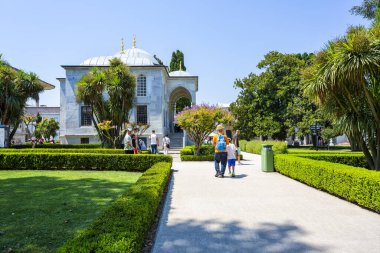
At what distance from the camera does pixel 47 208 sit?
644 centimetres

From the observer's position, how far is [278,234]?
4.95 m

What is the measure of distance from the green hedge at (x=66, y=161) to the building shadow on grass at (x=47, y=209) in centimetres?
360

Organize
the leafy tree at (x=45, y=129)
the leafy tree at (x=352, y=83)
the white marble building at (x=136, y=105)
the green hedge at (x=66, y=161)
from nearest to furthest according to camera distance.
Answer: the leafy tree at (x=352, y=83), the green hedge at (x=66, y=161), the white marble building at (x=136, y=105), the leafy tree at (x=45, y=129)

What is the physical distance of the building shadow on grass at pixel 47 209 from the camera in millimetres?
4562

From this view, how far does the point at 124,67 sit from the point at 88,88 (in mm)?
3285

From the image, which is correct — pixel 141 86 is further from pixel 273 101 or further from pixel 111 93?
pixel 273 101

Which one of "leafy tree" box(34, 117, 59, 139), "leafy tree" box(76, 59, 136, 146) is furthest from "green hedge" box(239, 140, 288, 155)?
"leafy tree" box(34, 117, 59, 139)

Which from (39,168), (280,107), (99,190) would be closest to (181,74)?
(280,107)

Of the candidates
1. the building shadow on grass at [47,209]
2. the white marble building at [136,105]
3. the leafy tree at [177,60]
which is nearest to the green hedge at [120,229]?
the building shadow on grass at [47,209]

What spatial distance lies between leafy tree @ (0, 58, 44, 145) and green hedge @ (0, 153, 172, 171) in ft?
43.4

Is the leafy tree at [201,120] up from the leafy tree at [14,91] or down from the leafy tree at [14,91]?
down

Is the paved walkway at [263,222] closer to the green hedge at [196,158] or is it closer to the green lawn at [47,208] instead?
the green lawn at [47,208]

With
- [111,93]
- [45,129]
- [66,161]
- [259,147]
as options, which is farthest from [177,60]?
[66,161]

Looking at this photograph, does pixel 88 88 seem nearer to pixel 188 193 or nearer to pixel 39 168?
pixel 39 168
